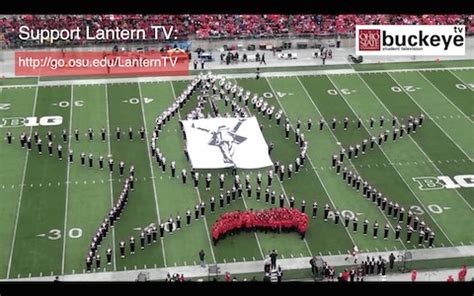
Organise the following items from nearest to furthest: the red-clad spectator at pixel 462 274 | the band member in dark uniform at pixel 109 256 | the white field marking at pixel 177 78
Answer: the red-clad spectator at pixel 462 274
the band member in dark uniform at pixel 109 256
the white field marking at pixel 177 78

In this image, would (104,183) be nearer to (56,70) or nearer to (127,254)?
(127,254)

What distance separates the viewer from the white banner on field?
1159 inches

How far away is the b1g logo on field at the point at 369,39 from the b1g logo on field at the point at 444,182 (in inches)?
460

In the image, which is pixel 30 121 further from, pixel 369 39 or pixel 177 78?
pixel 369 39

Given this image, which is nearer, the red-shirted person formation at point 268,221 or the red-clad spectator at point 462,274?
the red-clad spectator at point 462,274

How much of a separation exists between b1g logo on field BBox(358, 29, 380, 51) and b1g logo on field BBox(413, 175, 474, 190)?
11.7 metres

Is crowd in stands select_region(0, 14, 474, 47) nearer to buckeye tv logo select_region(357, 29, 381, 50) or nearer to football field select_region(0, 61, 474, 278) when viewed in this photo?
buckeye tv logo select_region(357, 29, 381, 50)

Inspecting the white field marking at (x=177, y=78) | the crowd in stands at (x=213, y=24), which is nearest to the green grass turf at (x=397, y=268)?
the white field marking at (x=177, y=78)

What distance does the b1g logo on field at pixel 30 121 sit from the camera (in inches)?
1265

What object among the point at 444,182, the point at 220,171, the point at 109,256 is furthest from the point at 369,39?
the point at 109,256

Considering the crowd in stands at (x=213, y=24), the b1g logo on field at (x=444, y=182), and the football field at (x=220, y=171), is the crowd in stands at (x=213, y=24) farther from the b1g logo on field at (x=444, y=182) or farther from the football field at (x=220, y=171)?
the b1g logo on field at (x=444, y=182)

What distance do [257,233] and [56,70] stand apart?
15.5m

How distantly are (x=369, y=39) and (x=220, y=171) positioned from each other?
13332 mm

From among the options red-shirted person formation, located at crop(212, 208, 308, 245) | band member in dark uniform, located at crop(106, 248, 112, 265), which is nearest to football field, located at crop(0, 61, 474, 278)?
band member in dark uniform, located at crop(106, 248, 112, 265)
